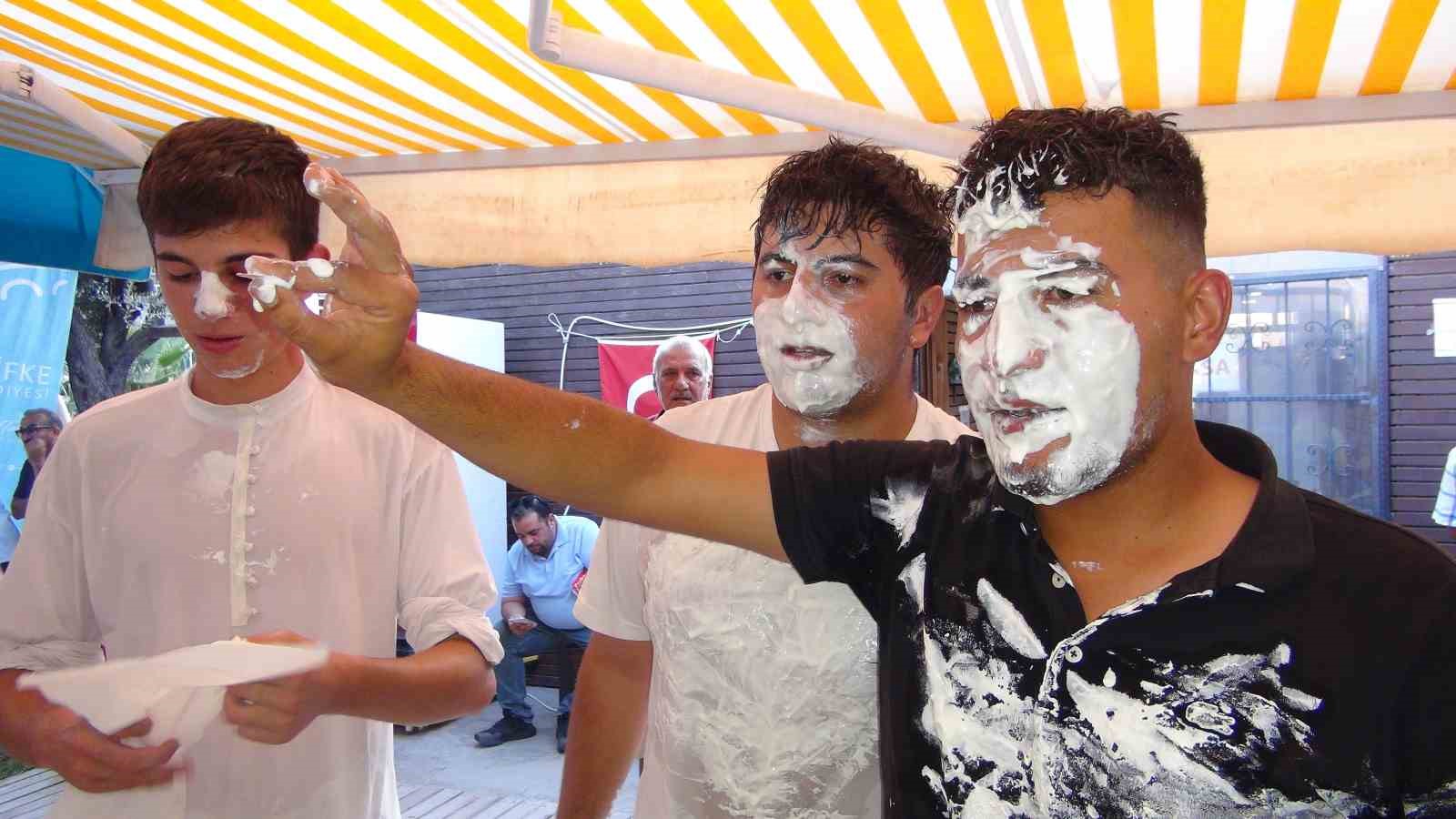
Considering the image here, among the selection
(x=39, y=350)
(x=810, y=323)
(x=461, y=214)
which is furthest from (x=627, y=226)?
(x=39, y=350)

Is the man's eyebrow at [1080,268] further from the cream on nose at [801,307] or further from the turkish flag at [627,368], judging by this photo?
the turkish flag at [627,368]

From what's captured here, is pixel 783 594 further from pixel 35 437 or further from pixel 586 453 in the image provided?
pixel 35 437

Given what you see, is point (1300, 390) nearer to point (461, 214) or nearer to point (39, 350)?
point (461, 214)

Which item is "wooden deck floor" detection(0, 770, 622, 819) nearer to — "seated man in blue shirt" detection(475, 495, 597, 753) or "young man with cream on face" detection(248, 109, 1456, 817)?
"seated man in blue shirt" detection(475, 495, 597, 753)

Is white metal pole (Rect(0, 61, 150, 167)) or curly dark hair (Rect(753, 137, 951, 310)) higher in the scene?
white metal pole (Rect(0, 61, 150, 167))

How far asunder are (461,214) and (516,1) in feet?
2.27

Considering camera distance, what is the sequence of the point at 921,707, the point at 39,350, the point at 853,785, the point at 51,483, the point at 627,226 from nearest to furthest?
the point at 921,707 → the point at 853,785 → the point at 51,483 → the point at 627,226 → the point at 39,350

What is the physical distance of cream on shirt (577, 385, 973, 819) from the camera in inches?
60.5

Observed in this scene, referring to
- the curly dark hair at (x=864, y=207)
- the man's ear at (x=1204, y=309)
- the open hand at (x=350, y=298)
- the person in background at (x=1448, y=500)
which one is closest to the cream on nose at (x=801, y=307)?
the curly dark hair at (x=864, y=207)

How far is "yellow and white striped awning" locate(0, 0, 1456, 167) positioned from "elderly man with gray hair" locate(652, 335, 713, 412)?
2146 mm

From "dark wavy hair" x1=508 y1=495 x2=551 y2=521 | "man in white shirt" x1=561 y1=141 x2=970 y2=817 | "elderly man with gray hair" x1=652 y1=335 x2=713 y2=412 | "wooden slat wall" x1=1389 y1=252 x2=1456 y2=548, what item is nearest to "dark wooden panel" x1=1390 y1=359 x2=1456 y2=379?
"wooden slat wall" x1=1389 y1=252 x2=1456 y2=548

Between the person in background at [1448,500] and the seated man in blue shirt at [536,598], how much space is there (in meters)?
5.80

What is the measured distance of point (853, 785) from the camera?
153cm

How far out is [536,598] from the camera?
6941mm
